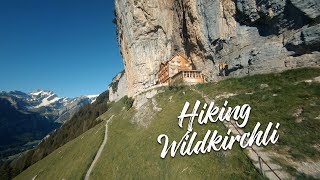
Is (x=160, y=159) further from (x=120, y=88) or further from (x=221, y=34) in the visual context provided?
(x=120, y=88)

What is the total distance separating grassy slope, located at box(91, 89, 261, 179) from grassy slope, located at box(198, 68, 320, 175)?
16.8 ft

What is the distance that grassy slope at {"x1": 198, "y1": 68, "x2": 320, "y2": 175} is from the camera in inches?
1086

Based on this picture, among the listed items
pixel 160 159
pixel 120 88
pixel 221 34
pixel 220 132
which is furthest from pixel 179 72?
pixel 120 88

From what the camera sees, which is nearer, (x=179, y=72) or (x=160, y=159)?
(x=160, y=159)

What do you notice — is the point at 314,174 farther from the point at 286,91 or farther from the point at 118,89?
the point at 118,89

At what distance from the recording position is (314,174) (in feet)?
75.7

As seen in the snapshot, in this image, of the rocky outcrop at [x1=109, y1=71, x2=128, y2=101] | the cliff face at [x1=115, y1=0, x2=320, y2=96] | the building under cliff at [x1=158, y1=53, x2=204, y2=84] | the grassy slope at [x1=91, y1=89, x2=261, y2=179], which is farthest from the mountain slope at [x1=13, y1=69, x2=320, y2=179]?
the rocky outcrop at [x1=109, y1=71, x2=128, y2=101]

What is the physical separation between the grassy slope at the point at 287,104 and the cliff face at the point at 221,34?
609cm

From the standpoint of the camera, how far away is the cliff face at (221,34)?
1971 inches

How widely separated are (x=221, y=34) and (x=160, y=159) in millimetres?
45298

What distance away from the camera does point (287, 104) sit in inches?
1417

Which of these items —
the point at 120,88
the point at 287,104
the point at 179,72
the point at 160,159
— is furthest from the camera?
the point at 120,88

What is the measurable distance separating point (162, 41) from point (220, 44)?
101 feet

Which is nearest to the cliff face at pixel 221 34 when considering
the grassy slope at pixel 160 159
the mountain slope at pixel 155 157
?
the mountain slope at pixel 155 157
